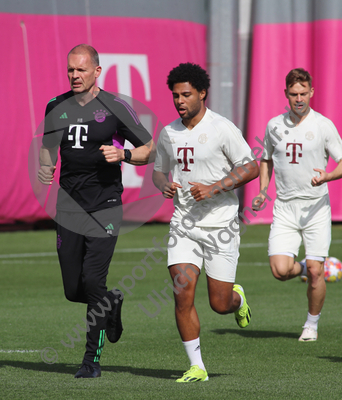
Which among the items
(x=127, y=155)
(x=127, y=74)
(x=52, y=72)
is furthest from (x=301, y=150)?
(x=127, y=74)

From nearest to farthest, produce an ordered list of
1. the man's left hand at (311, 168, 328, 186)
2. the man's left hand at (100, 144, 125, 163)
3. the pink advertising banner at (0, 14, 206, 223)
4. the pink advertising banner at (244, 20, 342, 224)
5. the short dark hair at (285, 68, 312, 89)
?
the man's left hand at (100, 144, 125, 163), the man's left hand at (311, 168, 328, 186), the short dark hair at (285, 68, 312, 89), the pink advertising banner at (0, 14, 206, 223), the pink advertising banner at (244, 20, 342, 224)

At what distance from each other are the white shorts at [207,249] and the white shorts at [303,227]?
172cm

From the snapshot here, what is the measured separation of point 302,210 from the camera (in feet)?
22.3

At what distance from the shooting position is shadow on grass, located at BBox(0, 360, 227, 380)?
17.0 feet

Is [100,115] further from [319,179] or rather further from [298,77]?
[298,77]

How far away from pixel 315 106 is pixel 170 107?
407 centimetres

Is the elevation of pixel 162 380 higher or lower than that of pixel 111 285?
higher

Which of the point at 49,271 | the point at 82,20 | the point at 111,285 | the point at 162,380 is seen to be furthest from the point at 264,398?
the point at 82,20

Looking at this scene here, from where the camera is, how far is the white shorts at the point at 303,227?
6734 millimetres

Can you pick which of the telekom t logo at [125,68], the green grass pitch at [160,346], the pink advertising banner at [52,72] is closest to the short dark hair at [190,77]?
the green grass pitch at [160,346]

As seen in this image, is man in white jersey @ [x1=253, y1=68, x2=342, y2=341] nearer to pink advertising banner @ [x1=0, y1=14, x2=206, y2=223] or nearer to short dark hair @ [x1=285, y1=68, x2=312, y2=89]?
short dark hair @ [x1=285, y1=68, x2=312, y2=89]

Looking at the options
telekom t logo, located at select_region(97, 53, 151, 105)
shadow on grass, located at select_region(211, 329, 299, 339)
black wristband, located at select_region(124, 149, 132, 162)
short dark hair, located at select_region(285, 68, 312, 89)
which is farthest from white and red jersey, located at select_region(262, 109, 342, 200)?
telekom t logo, located at select_region(97, 53, 151, 105)

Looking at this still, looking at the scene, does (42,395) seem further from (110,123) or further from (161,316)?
(161,316)

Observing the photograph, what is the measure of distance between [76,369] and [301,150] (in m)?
3.06
